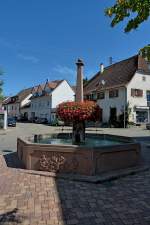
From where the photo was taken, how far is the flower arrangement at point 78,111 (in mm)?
9867

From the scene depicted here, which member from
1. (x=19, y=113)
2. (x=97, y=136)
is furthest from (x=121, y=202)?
(x=19, y=113)

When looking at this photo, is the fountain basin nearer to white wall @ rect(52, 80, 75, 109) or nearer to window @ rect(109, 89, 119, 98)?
window @ rect(109, 89, 119, 98)

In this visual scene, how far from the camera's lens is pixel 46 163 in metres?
8.31

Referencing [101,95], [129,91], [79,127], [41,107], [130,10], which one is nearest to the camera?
[130,10]

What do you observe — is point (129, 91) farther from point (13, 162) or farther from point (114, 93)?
point (13, 162)

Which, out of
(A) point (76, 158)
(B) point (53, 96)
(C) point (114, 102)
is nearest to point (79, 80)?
(A) point (76, 158)

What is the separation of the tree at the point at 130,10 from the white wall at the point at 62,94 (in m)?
49.8

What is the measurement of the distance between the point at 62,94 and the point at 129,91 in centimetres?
2107

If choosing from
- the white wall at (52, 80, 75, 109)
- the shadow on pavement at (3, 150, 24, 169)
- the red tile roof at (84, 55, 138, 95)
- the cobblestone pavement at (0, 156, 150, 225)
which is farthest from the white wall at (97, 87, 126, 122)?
the cobblestone pavement at (0, 156, 150, 225)

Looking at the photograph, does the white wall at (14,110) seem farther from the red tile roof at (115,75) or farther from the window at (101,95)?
the window at (101,95)

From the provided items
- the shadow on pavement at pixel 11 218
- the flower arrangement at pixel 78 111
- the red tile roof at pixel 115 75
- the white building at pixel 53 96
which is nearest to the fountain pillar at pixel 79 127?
the flower arrangement at pixel 78 111

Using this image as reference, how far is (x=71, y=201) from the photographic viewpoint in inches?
229

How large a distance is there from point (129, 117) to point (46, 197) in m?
32.6

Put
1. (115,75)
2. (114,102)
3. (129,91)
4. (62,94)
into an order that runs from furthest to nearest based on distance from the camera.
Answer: (62,94) < (115,75) < (114,102) < (129,91)
